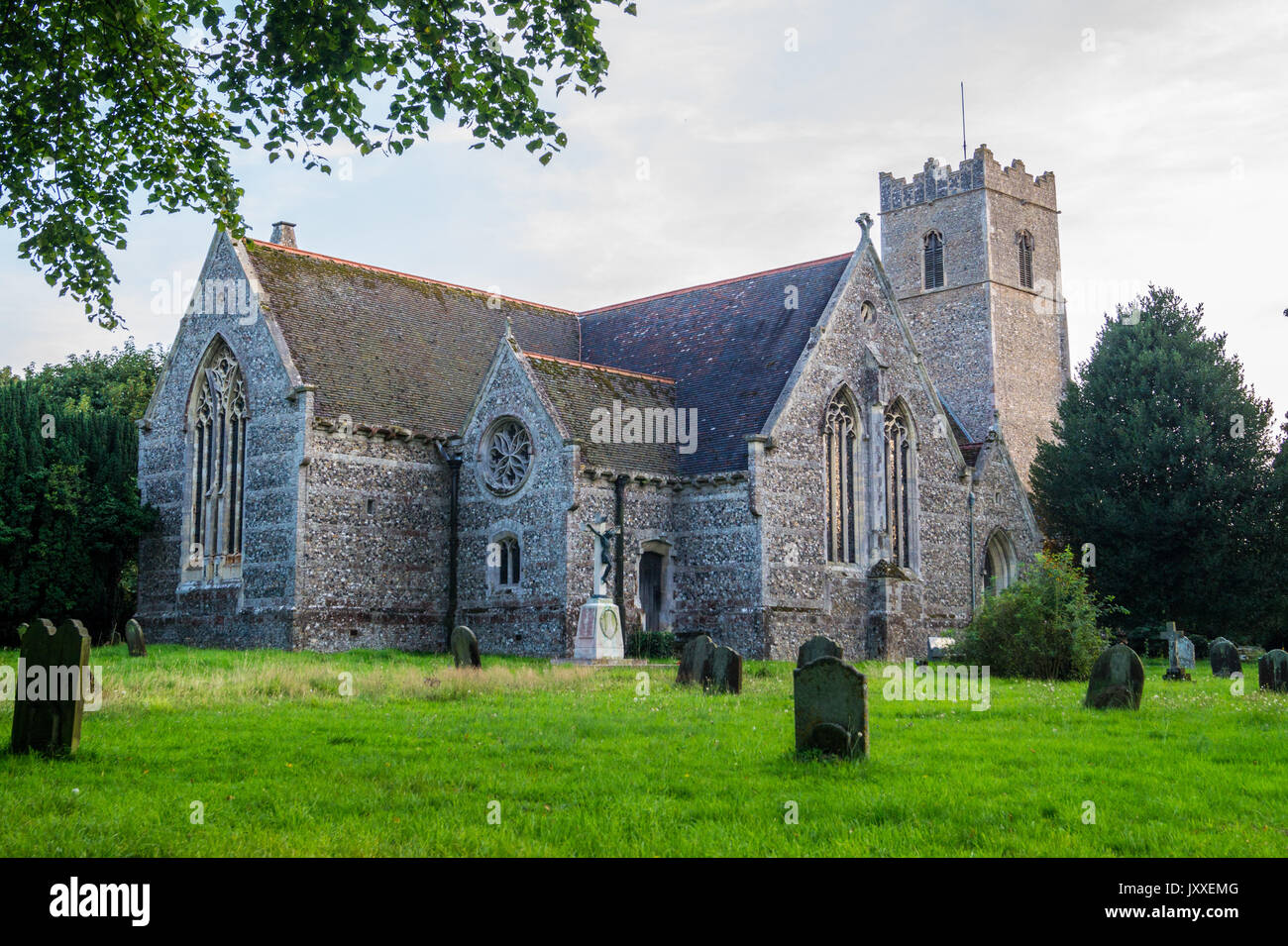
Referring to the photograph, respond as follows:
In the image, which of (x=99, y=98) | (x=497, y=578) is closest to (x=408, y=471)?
(x=497, y=578)

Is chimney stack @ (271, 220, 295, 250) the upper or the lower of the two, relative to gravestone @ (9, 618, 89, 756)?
upper

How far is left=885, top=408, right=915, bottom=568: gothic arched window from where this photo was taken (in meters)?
30.4

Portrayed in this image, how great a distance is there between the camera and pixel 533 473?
2720cm

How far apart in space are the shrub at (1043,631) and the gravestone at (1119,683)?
27.1 feet

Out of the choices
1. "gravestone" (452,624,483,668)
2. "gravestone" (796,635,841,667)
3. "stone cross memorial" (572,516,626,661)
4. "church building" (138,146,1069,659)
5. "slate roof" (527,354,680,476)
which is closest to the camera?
"gravestone" (796,635,841,667)

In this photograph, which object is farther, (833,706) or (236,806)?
(833,706)

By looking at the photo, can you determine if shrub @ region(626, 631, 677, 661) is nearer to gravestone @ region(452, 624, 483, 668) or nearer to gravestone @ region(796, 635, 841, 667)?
gravestone @ region(452, 624, 483, 668)

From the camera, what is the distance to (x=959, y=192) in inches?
1868

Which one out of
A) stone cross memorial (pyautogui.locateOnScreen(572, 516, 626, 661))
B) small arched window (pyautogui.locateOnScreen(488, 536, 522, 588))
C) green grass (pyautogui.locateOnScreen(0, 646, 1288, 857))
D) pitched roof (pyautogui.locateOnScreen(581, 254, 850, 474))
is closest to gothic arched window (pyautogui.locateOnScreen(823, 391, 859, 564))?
pitched roof (pyautogui.locateOnScreen(581, 254, 850, 474))

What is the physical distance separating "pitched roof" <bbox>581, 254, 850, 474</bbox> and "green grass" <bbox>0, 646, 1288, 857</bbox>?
14349mm

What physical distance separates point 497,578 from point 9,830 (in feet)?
67.2

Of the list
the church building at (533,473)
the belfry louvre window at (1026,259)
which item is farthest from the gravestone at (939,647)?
the belfry louvre window at (1026,259)

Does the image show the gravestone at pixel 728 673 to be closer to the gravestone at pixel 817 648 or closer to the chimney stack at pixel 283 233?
the gravestone at pixel 817 648
